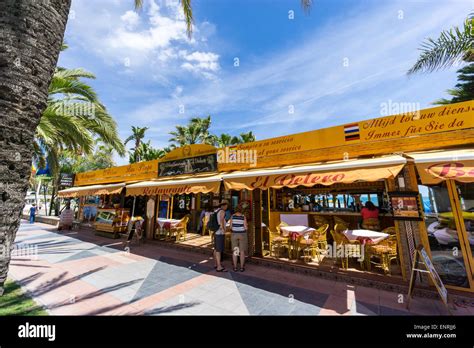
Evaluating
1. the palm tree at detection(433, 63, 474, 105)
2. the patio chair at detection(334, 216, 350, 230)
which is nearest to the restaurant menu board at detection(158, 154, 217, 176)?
the patio chair at detection(334, 216, 350, 230)

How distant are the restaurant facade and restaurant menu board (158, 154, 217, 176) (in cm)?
6

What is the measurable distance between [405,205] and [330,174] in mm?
2097

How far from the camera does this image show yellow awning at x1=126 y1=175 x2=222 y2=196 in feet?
25.0

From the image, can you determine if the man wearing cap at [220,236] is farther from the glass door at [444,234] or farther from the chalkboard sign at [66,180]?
the chalkboard sign at [66,180]

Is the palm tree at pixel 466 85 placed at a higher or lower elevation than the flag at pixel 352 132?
higher

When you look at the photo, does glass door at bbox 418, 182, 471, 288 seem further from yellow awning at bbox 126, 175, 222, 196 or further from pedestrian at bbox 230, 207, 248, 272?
yellow awning at bbox 126, 175, 222, 196

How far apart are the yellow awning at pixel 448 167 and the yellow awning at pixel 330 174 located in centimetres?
43

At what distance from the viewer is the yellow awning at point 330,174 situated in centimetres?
479

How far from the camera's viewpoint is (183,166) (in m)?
11.2

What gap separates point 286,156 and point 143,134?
27.0 m

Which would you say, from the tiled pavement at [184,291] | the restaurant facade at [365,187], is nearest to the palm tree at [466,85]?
the restaurant facade at [365,187]
